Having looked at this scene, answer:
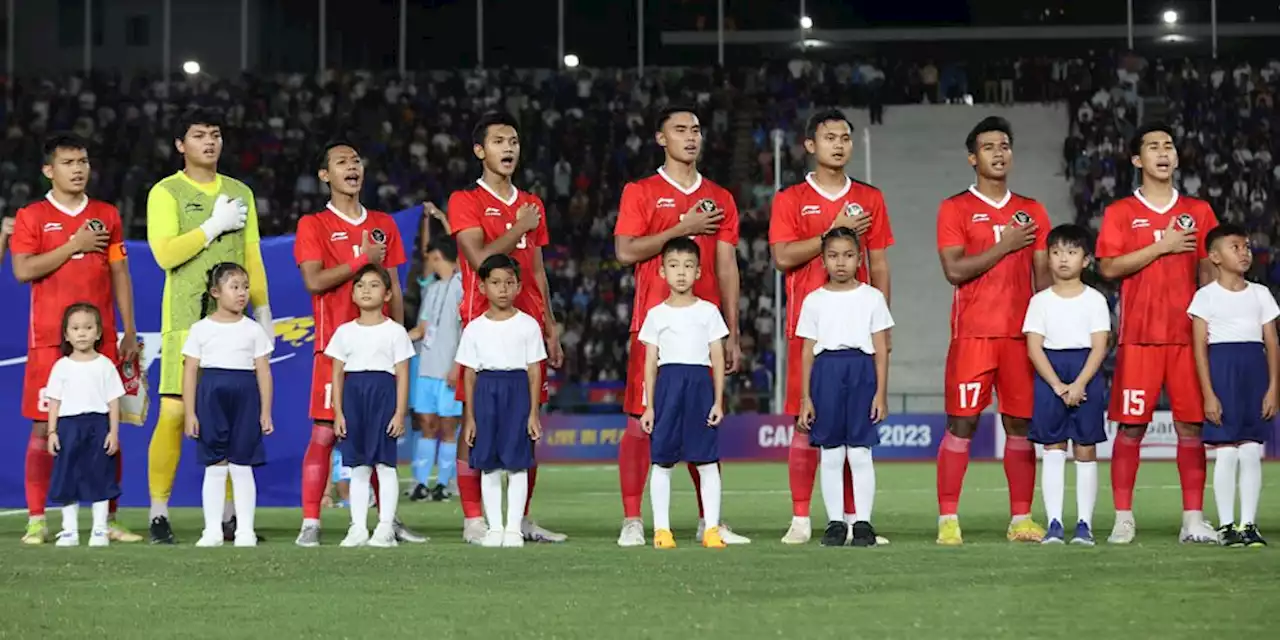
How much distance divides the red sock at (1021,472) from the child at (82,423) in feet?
16.3

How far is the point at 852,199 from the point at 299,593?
13.9 ft

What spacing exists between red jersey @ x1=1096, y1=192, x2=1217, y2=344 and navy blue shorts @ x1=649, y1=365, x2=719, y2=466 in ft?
7.65

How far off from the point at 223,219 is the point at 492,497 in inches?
90.2

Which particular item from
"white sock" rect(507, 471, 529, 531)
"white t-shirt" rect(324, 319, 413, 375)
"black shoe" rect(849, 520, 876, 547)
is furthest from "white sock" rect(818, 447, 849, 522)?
"white t-shirt" rect(324, 319, 413, 375)

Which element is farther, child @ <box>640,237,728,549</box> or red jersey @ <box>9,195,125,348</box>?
red jersey @ <box>9,195,125,348</box>

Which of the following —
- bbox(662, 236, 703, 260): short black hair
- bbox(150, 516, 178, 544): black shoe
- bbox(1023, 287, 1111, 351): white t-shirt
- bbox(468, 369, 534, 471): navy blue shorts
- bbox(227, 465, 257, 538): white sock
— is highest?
bbox(662, 236, 703, 260): short black hair

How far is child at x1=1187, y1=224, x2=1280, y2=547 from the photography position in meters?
9.92

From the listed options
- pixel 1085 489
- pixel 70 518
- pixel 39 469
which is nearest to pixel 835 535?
pixel 1085 489

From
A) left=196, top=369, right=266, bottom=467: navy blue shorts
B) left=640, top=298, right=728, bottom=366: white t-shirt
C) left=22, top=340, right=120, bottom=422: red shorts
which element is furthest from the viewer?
left=22, top=340, right=120, bottom=422: red shorts

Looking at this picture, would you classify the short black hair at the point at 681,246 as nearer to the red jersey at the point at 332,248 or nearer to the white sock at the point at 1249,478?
the red jersey at the point at 332,248

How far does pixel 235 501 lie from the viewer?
1027cm

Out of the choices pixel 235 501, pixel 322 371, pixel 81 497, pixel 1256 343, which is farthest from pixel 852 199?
pixel 81 497

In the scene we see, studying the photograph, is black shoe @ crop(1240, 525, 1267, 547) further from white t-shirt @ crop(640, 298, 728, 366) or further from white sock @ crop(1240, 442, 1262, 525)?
white t-shirt @ crop(640, 298, 728, 366)

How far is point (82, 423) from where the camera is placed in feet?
34.4
